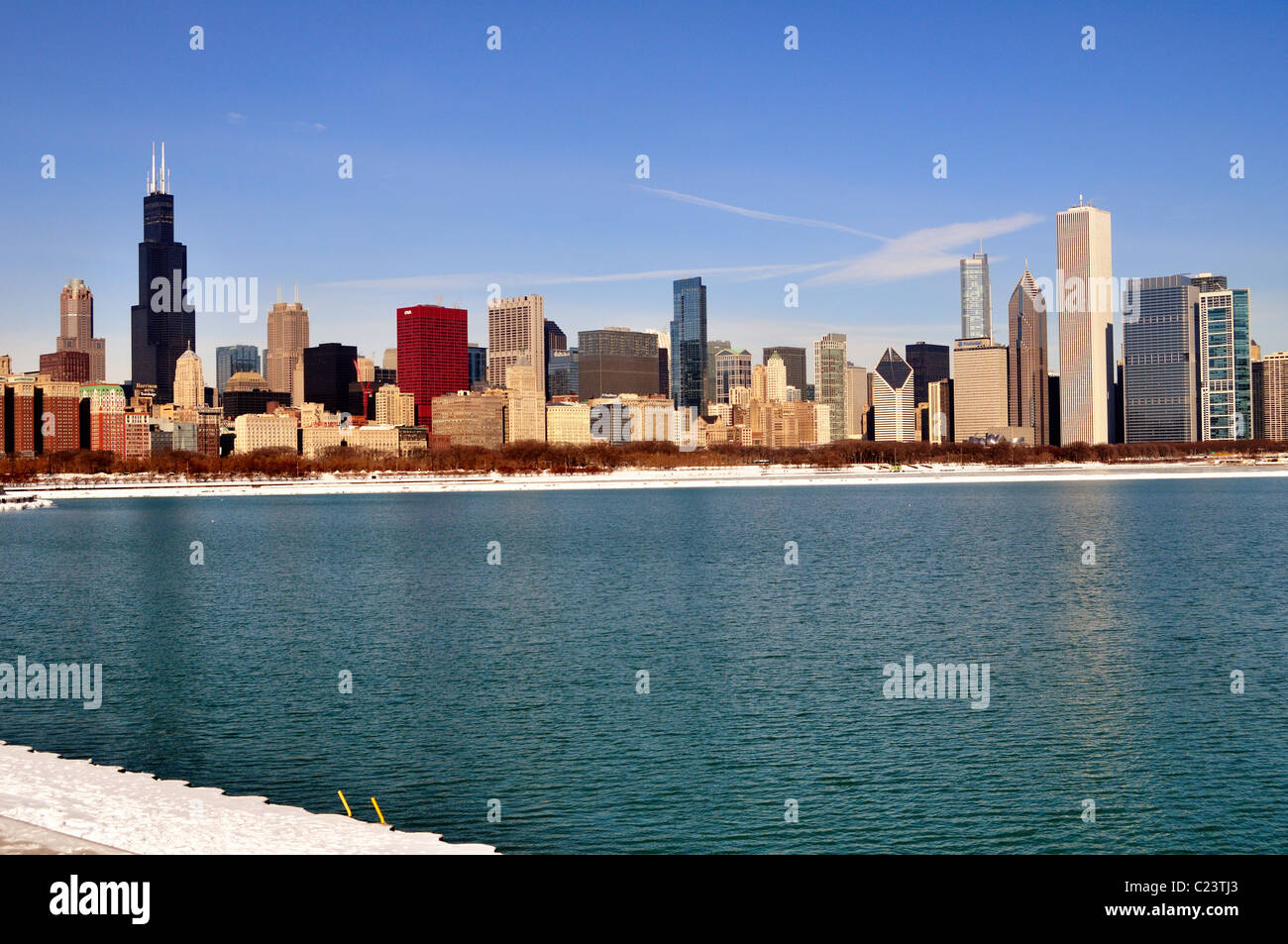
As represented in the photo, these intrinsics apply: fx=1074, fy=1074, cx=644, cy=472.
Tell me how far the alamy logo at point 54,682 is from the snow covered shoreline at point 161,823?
1206cm

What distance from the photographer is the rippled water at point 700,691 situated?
22812mm

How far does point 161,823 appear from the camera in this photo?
61.1ft

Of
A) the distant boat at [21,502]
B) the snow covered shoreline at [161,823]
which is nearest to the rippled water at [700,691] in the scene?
the snow covered shoreline at [161,823]

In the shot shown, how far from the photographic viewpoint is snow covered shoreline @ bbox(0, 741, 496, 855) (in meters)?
17.0

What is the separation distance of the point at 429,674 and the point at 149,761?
11.6 m

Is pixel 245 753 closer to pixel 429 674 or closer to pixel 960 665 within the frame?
pixel 429 674

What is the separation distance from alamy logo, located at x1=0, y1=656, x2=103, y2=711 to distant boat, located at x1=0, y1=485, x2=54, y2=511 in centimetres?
13645

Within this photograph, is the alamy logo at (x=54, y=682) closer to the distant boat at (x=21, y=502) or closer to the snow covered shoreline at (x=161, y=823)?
the snow covered shoreline at (x=161, y=823)

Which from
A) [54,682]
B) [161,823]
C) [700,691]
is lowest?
[700,691]
